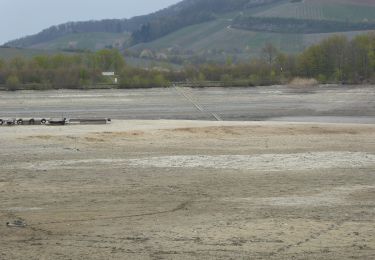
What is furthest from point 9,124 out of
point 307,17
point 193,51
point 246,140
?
point 307,17

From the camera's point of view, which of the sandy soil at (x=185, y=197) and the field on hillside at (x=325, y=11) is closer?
the sandy soil at (x=185, y=197)

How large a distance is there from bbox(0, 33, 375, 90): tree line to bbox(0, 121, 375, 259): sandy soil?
36.4 metres

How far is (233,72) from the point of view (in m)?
69.2

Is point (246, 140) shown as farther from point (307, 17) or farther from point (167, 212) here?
point (307, 17)

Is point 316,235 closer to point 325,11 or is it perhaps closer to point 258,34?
point 258,34

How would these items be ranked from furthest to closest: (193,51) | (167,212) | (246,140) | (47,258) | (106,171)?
(193,51) < (246,140) < (106,171) < (167,212) < (47,258)

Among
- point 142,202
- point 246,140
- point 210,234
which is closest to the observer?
point 210,234

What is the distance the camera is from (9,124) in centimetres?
3150

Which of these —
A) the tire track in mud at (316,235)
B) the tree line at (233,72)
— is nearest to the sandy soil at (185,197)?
the tire track in mud at (316,235)

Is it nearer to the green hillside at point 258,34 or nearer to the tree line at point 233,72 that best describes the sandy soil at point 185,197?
the tree line at point 233,72

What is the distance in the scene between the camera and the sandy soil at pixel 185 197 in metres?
9.85

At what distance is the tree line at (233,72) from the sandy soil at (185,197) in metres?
36.4

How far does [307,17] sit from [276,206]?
498ft

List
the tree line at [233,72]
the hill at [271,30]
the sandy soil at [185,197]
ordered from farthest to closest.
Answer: the hill at [271,30]
the tree line at [233,72]
the sandy soil at [185,197]
